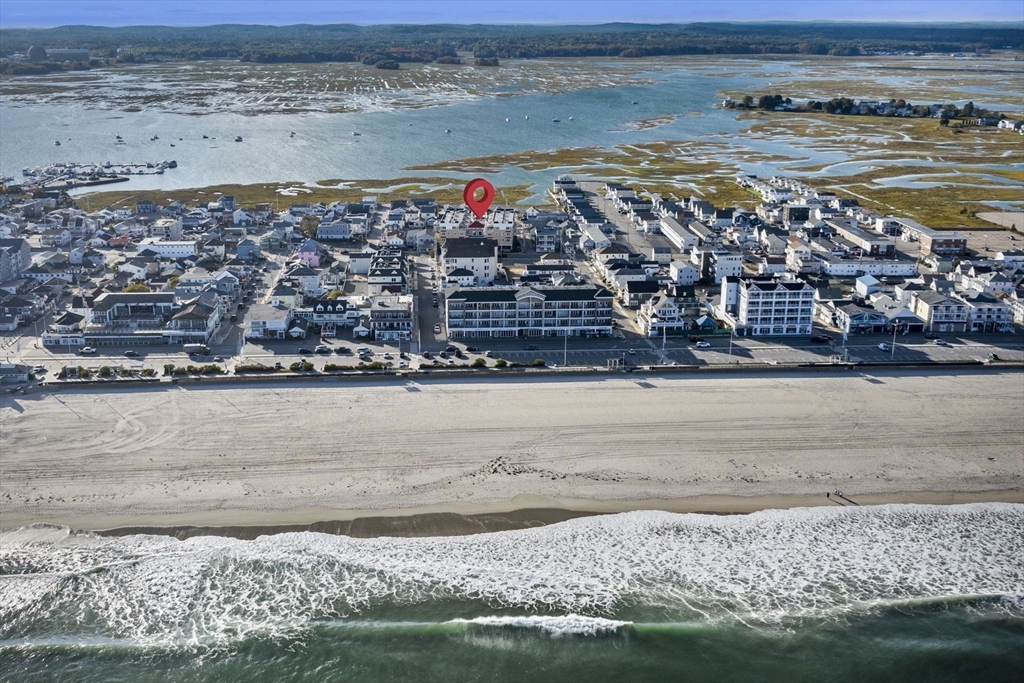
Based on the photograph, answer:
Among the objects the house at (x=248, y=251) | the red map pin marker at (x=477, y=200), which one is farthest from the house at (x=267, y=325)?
the red map pin marker at (x=477, y=200)

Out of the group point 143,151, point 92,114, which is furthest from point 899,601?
point 92,114

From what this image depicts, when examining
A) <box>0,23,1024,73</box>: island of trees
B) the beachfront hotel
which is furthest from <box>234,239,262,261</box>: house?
<box>0,23,1024,73</box>: island of trees

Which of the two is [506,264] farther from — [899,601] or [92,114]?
[92,114]

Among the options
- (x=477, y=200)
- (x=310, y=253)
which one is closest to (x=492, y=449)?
(x=310, y=253)

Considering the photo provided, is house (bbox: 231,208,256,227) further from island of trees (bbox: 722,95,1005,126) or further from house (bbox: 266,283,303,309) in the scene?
island of trees (bbox: 722,95,1005,126)

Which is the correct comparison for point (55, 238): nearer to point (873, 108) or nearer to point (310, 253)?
point (310, 253)
